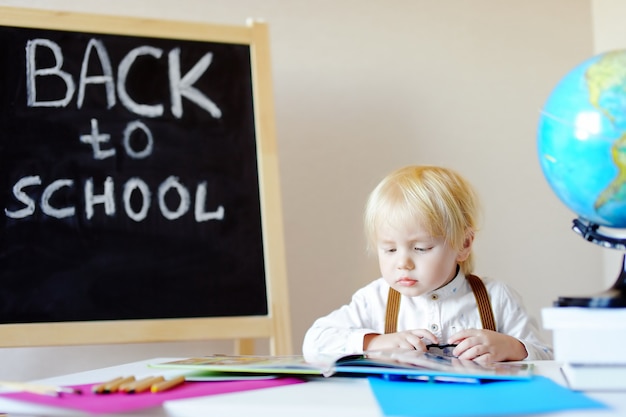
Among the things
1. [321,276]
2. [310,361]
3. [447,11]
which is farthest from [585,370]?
[447,11]

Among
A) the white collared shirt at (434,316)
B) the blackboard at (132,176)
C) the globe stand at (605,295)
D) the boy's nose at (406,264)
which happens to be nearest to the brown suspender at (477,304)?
the white collared shirt at (434,316)

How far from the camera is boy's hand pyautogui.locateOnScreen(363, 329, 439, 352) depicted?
1092 mm

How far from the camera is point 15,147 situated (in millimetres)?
1608

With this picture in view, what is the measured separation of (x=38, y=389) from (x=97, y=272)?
0.95m

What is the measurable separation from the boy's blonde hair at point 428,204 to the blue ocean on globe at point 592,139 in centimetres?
41

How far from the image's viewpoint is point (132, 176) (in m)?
1.67

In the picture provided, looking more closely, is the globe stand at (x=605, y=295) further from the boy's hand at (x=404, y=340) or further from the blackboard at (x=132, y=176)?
the blackboard at (x=132, y=176)

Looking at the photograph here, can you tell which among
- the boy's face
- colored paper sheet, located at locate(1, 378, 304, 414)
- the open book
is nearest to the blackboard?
the boy's face

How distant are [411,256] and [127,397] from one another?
0.69 meters

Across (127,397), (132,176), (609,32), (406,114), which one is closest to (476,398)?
(127,397)

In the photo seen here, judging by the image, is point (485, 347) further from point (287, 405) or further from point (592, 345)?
point (287, 405)

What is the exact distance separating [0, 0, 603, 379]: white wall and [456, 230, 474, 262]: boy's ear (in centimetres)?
69

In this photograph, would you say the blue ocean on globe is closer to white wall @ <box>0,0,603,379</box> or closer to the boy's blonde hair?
the boy's blonde hair

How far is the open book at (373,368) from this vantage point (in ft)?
2.49
